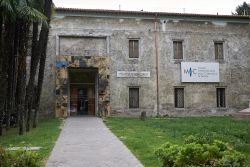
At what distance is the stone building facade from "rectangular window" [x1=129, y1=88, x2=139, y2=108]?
3.0 inches

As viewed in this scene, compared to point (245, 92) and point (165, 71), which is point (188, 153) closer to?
point (165, 71)

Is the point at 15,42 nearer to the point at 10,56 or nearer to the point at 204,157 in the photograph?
the point at 10,56

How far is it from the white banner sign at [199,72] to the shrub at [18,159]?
23230 millimetres

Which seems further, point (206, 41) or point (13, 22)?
point (206, 41)

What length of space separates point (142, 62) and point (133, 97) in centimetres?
279

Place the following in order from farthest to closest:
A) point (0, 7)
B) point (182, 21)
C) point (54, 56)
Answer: point (182, 21) → point (54, 56) → point (0, 7)

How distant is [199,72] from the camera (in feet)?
98.6

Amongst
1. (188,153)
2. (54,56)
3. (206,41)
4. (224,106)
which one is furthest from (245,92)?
(188,153)

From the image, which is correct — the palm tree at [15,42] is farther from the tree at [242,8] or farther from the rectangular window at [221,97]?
the tree at [242,8]

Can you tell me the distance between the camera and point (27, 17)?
1636 cm

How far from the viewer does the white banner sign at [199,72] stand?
29844 millimetres

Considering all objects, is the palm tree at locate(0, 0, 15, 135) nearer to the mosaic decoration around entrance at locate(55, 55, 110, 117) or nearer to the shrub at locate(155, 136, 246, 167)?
the mosaic decoration around entrance at locate(55, 55, 110, 117)

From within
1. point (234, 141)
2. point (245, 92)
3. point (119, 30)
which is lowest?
point (234, 141)

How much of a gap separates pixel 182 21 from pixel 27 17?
54.3 feet
